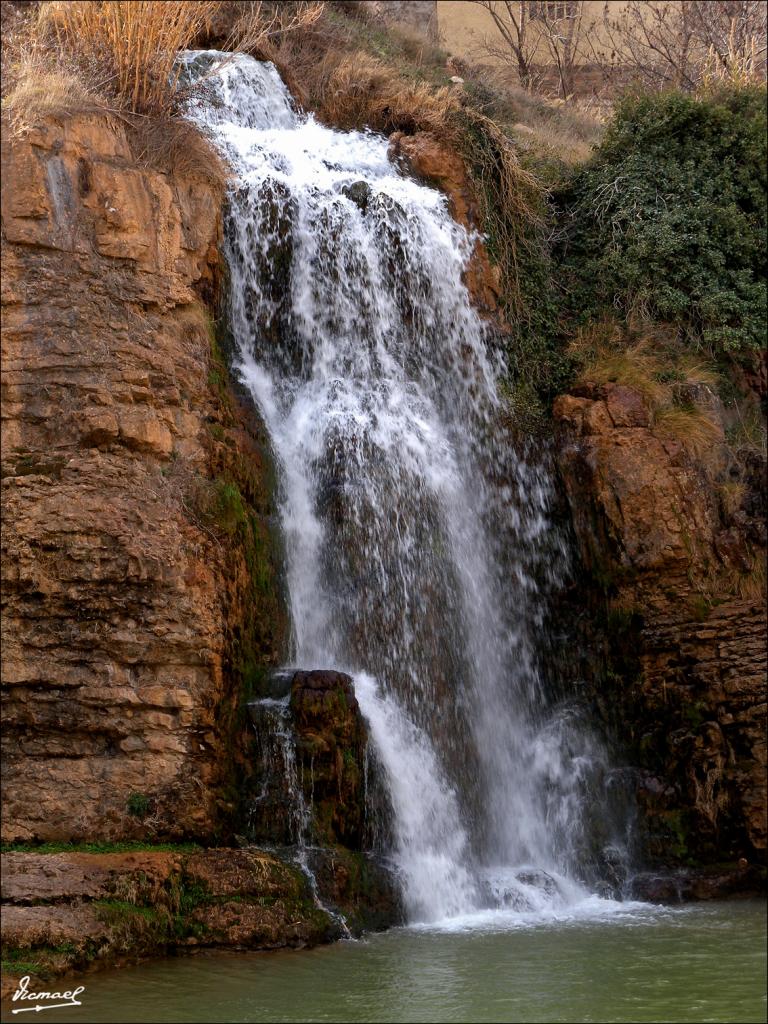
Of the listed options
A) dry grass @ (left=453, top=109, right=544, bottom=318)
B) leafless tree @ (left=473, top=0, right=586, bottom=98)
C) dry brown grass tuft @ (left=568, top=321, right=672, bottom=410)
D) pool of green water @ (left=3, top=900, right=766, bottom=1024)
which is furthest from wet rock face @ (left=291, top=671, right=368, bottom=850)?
leafless tree @ (left=473, top=0, right=586, bottom=98)

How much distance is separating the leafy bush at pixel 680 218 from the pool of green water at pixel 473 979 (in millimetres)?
7399

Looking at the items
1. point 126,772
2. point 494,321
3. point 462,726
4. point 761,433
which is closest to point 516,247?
point 494,321

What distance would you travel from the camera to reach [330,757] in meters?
9.24

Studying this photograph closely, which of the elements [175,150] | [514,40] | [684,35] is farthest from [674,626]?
[514,40]

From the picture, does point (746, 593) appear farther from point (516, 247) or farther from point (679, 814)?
point (516, 247)

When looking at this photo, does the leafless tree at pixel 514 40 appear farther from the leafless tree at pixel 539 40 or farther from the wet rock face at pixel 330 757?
the wet rock face at pixel 330 757

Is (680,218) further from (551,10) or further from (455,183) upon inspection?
(551,10)

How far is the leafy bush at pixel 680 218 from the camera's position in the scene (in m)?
13.9

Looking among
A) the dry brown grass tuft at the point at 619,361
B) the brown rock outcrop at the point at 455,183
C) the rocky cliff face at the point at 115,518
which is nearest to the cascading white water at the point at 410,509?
the brown rock outcrop at the point at 455,183

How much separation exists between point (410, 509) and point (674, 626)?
8.88ft

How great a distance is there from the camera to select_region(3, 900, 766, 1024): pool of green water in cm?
642

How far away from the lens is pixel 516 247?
14.2 metres

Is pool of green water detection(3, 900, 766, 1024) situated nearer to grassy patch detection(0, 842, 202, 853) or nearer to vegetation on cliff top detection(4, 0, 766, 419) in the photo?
grassy patch detection(0, 842, 202, 853)

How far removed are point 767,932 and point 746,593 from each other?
3.64 metres
